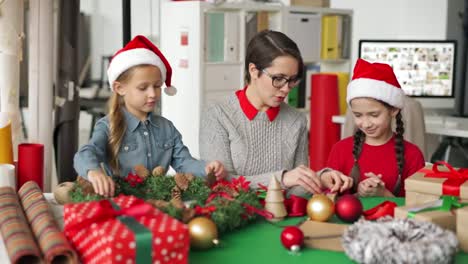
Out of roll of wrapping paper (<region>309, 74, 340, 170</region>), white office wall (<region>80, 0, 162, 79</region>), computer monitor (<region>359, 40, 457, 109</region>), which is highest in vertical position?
white office wall (<region>80, 0, 162, 79</region>)

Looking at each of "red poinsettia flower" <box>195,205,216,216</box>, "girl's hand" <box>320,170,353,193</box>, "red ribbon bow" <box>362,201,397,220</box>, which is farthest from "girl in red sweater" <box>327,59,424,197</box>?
"red poinsettia flower" <box>195,205,216,216</box>

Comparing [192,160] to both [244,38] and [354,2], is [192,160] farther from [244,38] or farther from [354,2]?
[354,2]

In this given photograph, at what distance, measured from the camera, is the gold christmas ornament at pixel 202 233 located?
1492 millimetres

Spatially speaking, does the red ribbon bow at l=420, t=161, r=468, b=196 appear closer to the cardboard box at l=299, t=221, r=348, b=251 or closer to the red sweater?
the cardboard box at l=299, t=221, r=348, b=251

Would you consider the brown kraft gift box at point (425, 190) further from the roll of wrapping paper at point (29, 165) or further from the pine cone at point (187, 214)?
the roll of wrapping paper at point (29, 165)

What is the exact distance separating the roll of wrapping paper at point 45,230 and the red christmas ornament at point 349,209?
69 centimetres

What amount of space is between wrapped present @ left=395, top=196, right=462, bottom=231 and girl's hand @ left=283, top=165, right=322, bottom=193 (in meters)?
0.34

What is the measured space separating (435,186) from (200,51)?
3390 mm

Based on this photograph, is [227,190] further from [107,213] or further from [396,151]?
[396,151]

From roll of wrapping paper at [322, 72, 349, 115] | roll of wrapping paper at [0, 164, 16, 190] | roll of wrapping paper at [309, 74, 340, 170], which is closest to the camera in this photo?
roll of wrapping paper at [0, 164, 16, 190]

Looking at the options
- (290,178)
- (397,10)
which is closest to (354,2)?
(397,10)

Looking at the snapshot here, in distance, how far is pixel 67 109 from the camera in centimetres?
366

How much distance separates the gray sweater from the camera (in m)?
2.42

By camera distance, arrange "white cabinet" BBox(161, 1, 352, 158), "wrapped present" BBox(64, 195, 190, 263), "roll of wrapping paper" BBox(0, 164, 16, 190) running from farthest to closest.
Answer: "white cabinet" BBox(161, 1, 352, 158), "roll of wrapping paper" BBox(0, 164, 16, 190), "wrapped present" BBox(64, 195, 190, 263)
